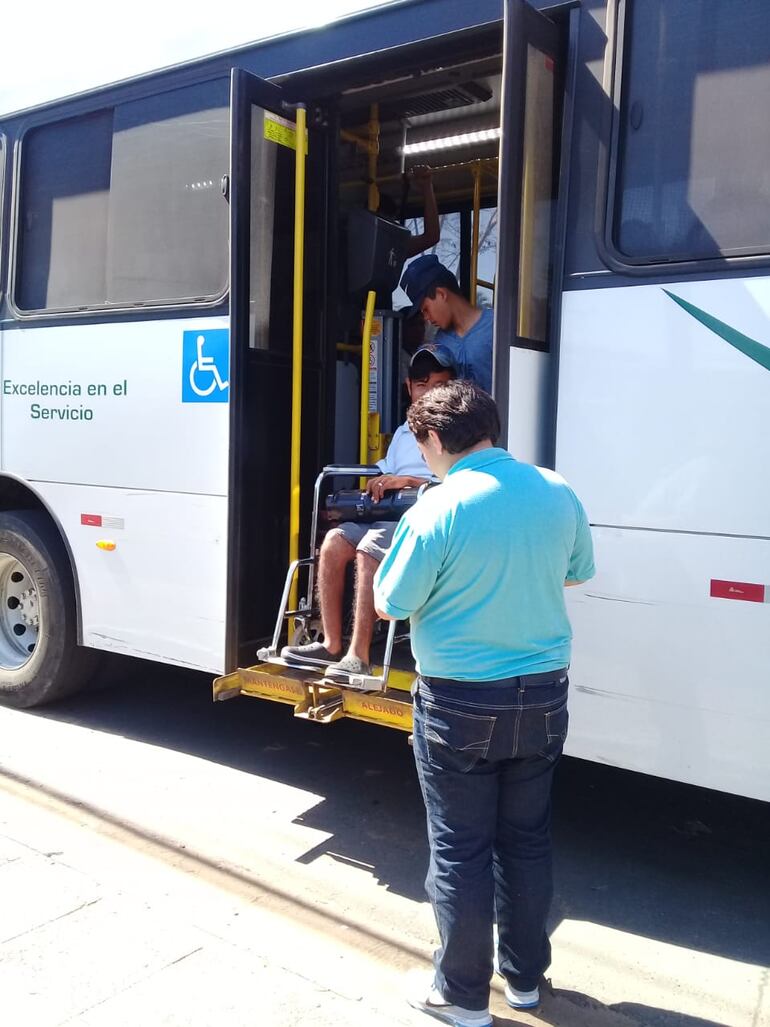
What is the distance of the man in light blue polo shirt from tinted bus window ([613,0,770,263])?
106 cm

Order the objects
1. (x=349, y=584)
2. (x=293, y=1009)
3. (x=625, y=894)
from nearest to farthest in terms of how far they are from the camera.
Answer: (x=293, y=1009)
(x=625, y=894)
(x=349, y=584)

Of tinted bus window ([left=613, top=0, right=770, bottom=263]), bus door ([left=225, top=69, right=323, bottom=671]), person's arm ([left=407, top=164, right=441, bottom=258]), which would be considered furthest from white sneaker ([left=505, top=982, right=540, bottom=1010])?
person's arm ([left=407, top=164, right=441, bottom=258])

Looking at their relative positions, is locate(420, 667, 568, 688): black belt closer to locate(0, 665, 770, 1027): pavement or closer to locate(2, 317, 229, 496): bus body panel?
locate(0, 665, 770, 1027): pavement

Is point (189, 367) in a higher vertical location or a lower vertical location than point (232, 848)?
higher

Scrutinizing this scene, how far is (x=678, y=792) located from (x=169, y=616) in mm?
2410

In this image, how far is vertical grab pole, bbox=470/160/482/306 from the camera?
17.5 ft

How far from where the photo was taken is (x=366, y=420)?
14.9ft

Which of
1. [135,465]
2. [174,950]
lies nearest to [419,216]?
[135,465]

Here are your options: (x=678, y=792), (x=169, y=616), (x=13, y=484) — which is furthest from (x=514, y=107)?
(x=13, y=484)

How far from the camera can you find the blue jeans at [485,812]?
2.48m

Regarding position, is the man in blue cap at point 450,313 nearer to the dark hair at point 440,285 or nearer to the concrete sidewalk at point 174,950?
the dark hair at point 440,285

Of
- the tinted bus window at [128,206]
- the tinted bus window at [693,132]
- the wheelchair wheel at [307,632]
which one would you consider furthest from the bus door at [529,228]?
the tinted bus window at [128,206]

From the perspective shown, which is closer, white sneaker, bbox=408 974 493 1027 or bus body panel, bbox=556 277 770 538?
white sneaker, bbox=408 974 493 1027

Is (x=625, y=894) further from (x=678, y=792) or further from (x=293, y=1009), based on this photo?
(x=293, y=1009)
